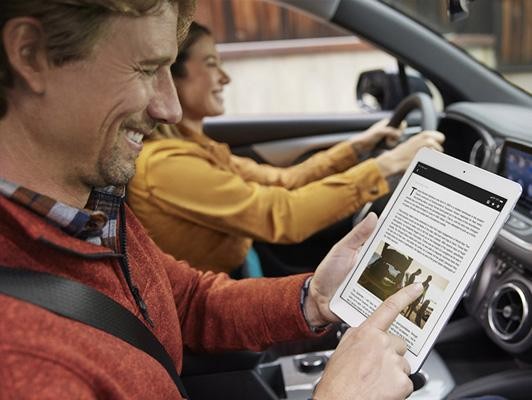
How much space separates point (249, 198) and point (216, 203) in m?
0.08

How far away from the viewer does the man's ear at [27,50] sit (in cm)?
78

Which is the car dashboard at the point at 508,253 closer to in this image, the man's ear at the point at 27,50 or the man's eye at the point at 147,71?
the man's eye at the point at 147,71

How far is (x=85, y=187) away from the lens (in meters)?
0.90

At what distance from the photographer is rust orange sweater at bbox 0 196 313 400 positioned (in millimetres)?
722

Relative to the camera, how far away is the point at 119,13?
82 cm

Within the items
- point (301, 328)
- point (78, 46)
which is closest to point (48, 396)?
point (78, 46)

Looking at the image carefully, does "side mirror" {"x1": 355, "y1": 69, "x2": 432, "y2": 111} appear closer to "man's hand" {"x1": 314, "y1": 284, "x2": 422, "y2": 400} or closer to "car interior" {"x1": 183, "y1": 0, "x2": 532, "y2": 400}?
"car interior" {"x1": 183, "y1": 0, "x2": 532, "y2": 400}

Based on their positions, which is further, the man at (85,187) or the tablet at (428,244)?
the tablet at (428,244)

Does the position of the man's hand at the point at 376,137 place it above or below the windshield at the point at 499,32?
above

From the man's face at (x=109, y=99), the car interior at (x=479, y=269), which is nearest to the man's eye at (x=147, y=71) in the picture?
the man's face at (x=109, y=99)

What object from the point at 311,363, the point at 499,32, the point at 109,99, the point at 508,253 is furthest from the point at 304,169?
the point at 499,32

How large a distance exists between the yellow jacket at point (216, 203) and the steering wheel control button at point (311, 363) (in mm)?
281

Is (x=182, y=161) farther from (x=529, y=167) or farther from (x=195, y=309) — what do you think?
(x=529, y=167)

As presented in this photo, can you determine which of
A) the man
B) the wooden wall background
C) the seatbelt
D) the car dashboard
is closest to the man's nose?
the man
